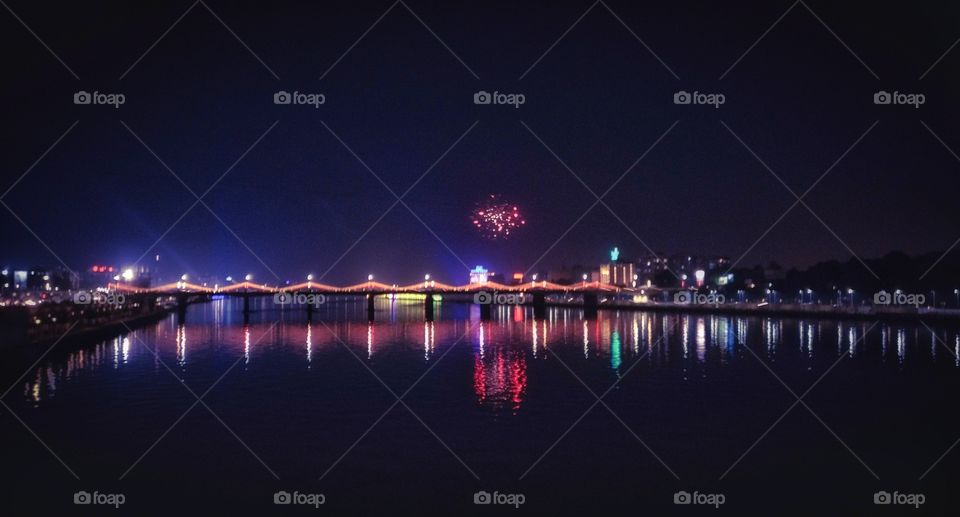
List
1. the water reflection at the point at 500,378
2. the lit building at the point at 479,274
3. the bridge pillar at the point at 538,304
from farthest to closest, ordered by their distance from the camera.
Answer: the lit building at the point at 479,274 → the bridge pillar at the point at 538,304 → the water reflection at the point at 500,378

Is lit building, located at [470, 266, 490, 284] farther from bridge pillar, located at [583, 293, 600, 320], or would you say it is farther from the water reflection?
the water reflection

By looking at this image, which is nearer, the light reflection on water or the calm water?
the calm water

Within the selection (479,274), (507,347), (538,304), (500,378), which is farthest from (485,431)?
(479,274)

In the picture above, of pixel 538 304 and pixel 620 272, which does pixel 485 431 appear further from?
pixel 620 272

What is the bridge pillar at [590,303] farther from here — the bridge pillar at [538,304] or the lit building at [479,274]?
the lit building at [479,274]

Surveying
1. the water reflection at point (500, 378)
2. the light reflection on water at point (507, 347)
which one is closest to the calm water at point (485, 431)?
the water reflection at point (500, 378)

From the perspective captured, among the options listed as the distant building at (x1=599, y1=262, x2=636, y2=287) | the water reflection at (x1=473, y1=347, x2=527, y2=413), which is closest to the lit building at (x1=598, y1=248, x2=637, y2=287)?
the distant building at (x1=599, y1=262, x2=636, y2=287)
